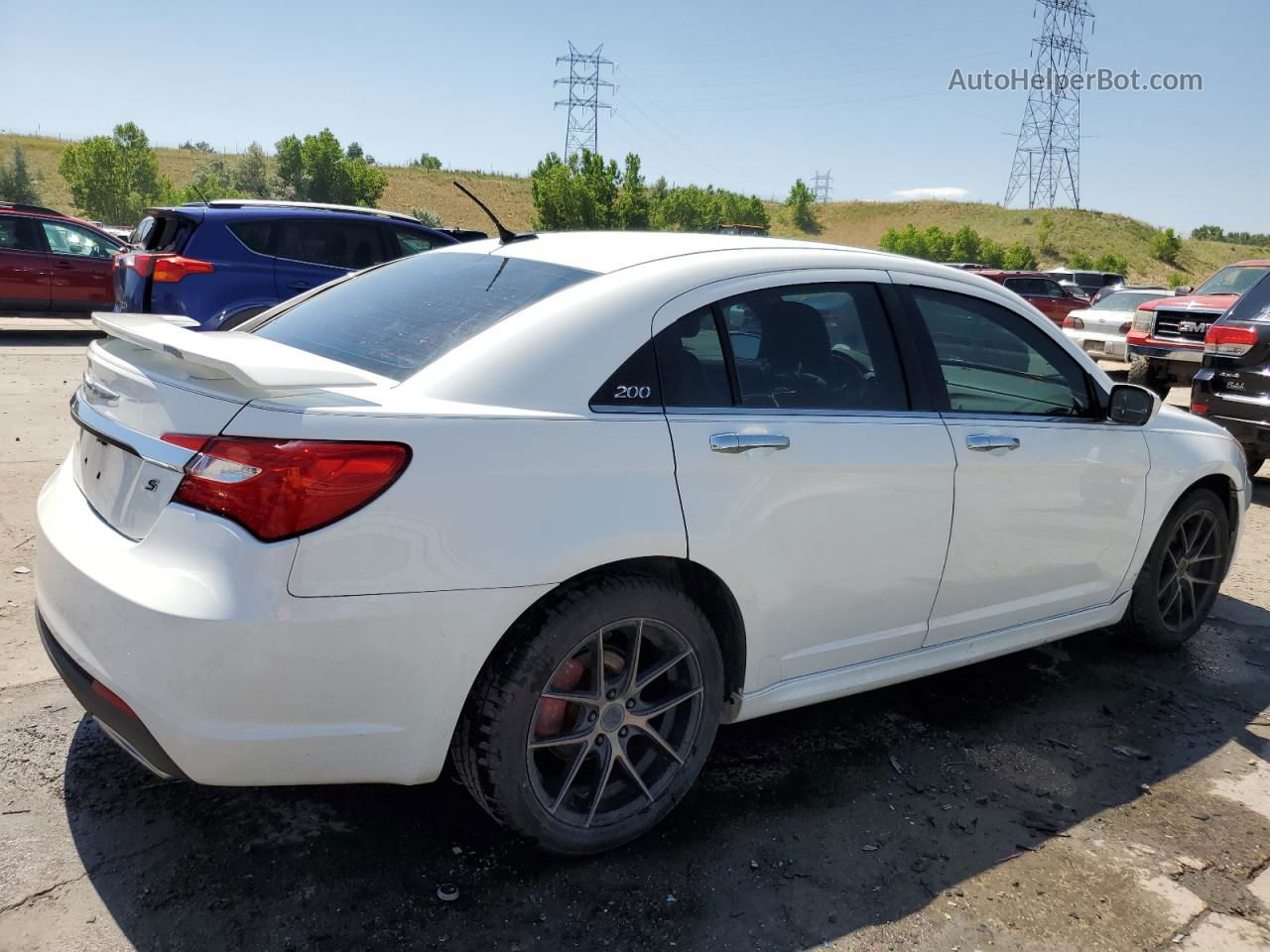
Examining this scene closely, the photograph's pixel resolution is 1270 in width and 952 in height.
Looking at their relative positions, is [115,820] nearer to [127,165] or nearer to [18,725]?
[18,725]

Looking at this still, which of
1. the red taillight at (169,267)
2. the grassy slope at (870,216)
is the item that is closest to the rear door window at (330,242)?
the red taillight at (169,267)

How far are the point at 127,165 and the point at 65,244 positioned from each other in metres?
73.6

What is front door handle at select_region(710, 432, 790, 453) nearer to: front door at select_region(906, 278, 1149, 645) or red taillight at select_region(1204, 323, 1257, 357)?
front door at select_region(906, 278, 1149, 645)

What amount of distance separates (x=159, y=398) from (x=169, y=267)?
6.86 m

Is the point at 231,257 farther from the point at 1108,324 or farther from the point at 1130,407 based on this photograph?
the point at 1108,324

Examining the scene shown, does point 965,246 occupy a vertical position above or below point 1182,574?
above

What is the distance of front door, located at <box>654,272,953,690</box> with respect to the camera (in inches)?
110

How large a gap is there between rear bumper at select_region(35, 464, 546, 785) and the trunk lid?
98 millimetres

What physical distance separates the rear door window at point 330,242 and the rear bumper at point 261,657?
7.25 m

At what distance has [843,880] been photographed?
9.12 feet

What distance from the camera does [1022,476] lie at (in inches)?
140

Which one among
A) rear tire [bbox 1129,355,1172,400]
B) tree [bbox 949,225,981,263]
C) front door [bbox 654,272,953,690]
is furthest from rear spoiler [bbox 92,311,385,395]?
tree [bbox 949,225,981,263]

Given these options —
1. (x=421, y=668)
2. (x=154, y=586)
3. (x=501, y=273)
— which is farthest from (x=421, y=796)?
(x=501, y=273)

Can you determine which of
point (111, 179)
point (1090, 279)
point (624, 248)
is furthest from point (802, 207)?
point (624, 248)
